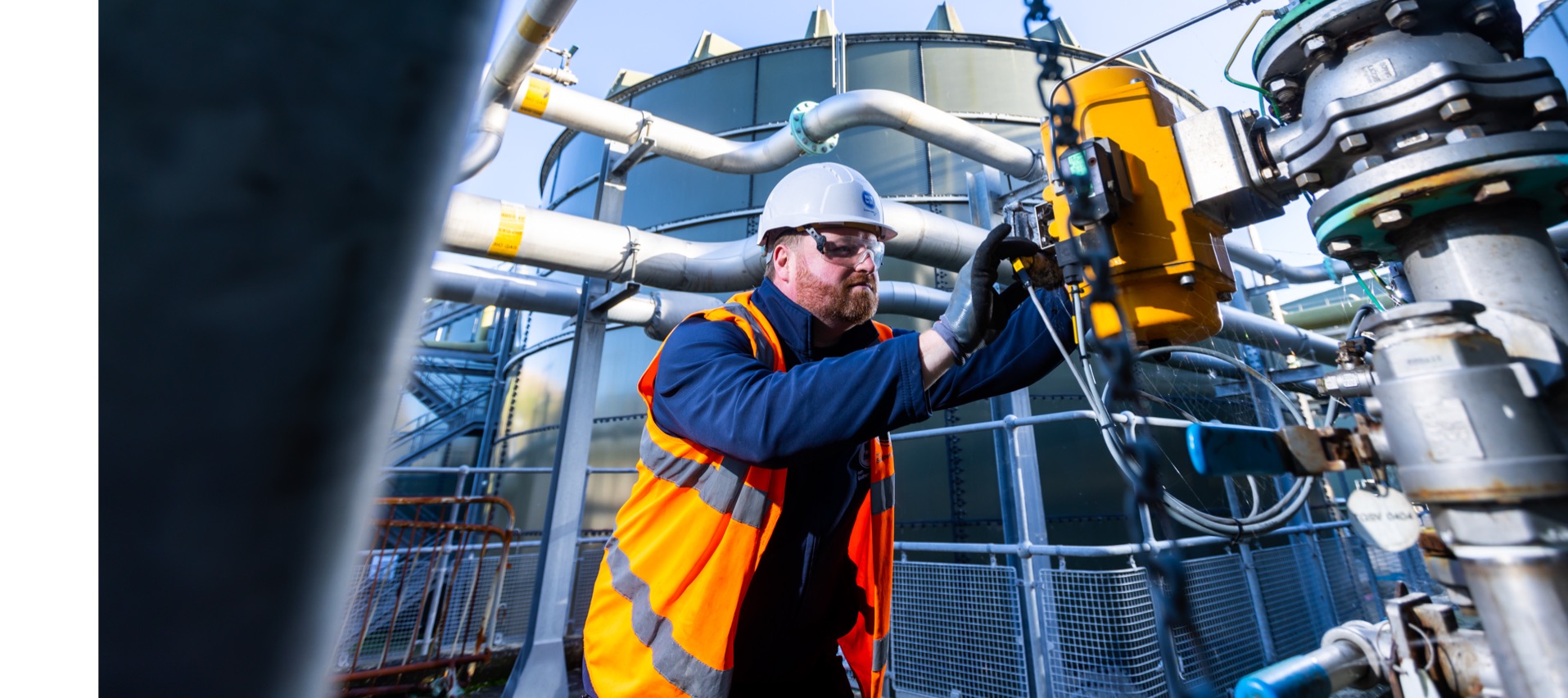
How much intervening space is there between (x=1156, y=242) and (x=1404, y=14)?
Answer: 0.57 m

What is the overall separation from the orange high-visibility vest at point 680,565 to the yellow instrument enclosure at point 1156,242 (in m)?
0.84

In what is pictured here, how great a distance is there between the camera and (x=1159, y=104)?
1492 mm

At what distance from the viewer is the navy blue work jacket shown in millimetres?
1314

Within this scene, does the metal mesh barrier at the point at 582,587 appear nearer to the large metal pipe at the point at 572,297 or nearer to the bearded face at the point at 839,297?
the large metal pipe at the point at 572,297

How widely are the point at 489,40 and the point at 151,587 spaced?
0.22 meters

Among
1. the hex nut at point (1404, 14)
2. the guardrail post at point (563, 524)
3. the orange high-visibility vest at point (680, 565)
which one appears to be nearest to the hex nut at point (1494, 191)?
the hex nut at point (1404, 14)

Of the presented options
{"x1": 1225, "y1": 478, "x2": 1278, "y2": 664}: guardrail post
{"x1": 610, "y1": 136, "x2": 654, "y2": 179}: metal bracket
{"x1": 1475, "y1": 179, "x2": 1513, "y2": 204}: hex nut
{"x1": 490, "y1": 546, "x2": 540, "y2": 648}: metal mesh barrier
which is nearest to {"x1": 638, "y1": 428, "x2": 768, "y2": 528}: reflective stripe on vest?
{"x1": 1475, "y1": 179, "x2": 1513, "y2": 204}: hex nut

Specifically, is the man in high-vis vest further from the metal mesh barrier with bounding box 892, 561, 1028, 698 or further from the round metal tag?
the metal mesh barrier with bounding box 892, 561, 1028, 698

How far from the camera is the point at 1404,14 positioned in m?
1.20

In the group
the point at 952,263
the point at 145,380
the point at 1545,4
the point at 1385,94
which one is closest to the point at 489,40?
the point at 145,380

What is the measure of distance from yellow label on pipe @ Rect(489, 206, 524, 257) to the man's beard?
2.22 metres

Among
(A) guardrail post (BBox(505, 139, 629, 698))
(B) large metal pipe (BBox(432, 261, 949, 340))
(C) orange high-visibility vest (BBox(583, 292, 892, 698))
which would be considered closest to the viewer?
(C) orange high-visibility vest (BBox(583, 292, 892, 698))

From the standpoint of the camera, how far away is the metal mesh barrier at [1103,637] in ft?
10.2

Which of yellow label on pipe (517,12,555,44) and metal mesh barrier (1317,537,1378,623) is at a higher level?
yellow label on pipe (517,12,555,44)
